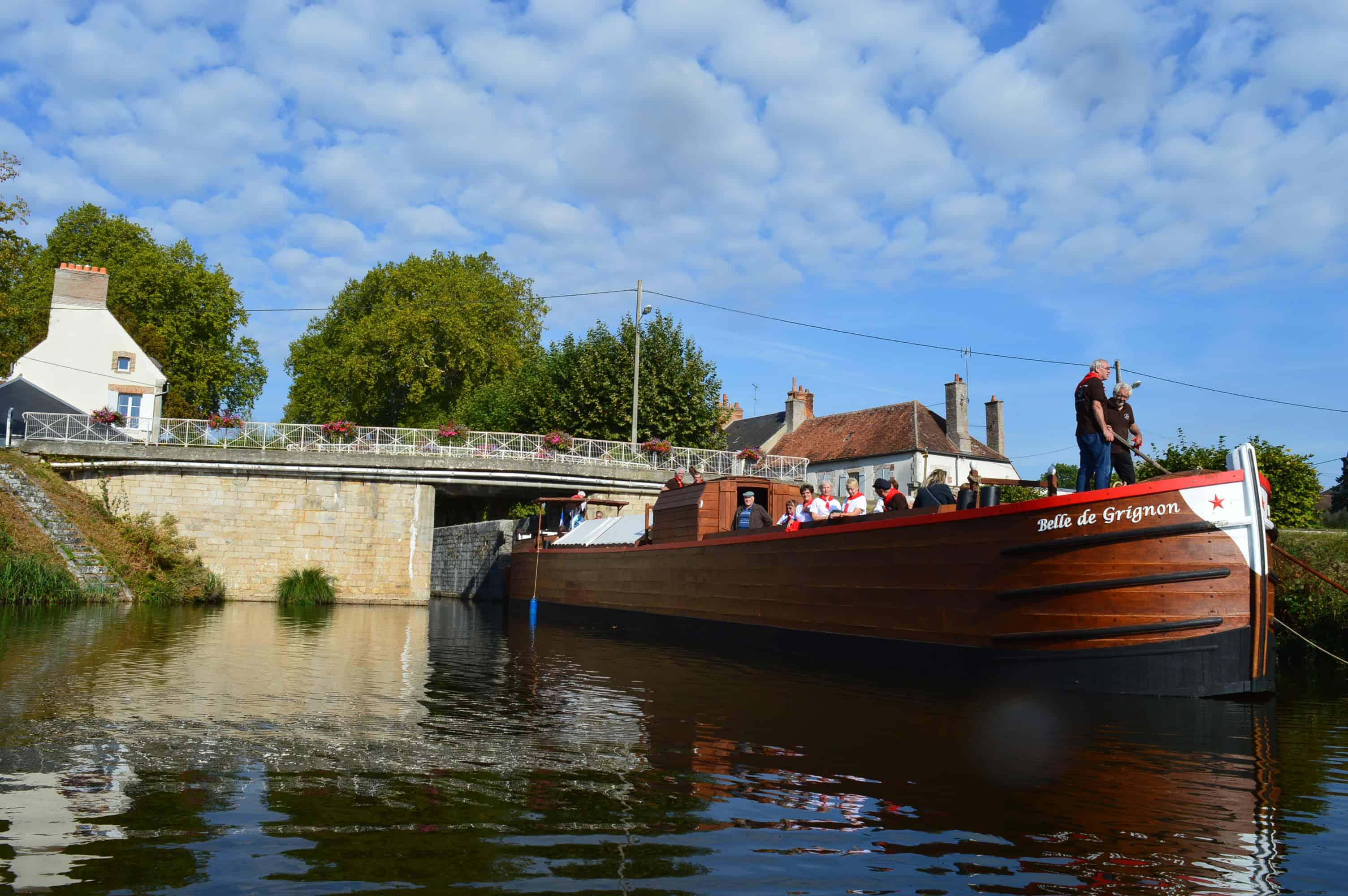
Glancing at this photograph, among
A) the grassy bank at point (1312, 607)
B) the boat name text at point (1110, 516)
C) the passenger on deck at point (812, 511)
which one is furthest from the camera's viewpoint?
the passenger on deck at point (812, 511)

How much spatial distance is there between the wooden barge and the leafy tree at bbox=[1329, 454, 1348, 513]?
51908 mm

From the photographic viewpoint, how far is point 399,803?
470 centimetres

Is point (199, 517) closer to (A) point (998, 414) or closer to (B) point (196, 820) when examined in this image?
(B) point (196, 820)

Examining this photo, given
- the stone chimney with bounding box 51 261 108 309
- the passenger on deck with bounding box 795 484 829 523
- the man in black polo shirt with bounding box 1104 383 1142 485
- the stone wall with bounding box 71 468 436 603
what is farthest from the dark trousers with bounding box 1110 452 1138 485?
the stone chimney with bounding box 51 261 108 309

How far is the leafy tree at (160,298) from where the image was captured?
144ft

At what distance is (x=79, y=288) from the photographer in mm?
37125

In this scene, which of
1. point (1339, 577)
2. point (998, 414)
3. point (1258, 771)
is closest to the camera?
point (1258, 771)

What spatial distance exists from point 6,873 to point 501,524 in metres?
29.4

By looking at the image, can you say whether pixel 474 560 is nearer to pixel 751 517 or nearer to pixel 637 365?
pixel 637 365

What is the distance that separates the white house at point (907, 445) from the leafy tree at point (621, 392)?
6.91m

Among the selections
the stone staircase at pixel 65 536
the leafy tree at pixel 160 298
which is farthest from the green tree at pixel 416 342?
the stone staircase at pixel 65 536

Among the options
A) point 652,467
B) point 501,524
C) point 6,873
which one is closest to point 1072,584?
point 6,873

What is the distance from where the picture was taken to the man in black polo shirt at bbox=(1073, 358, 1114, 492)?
31.8 ft

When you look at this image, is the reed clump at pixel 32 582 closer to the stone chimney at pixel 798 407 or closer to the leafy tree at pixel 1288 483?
the leafy tree at pixel 1288 483
